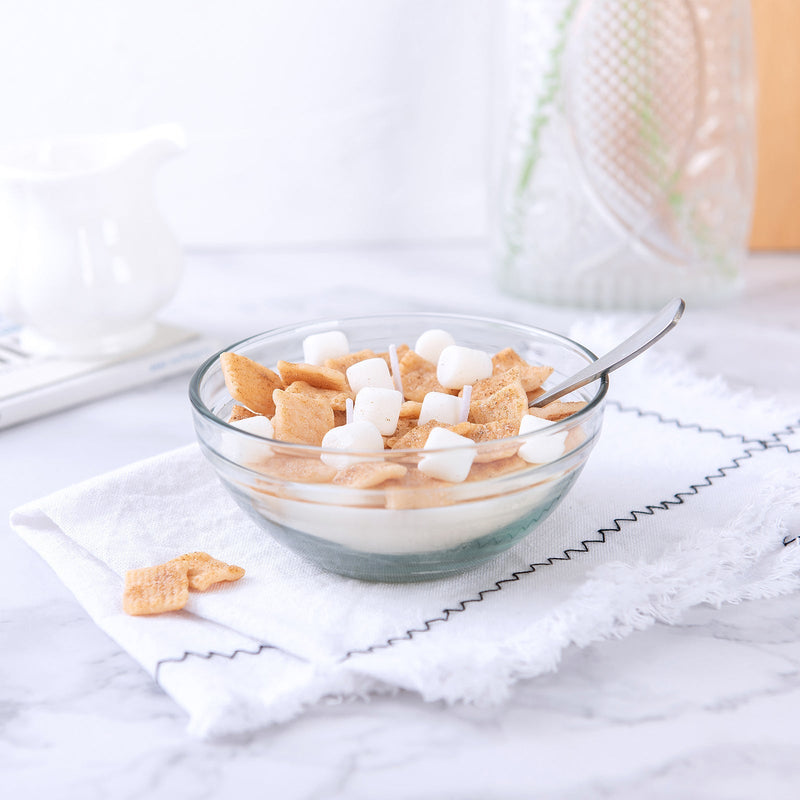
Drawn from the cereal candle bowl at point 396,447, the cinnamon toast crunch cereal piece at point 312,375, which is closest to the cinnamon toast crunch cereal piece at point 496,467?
the cereal candle bowl at point 396,447

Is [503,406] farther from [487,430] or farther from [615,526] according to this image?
[615,526]

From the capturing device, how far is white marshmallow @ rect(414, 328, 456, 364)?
0.93 metres

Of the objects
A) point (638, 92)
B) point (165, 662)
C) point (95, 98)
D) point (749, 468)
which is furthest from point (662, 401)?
point (95, 98)

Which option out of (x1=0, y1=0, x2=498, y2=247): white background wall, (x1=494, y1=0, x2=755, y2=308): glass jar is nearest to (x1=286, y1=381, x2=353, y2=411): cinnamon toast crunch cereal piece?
(x1=494, y1=0, x2=755, y2=308): glass jar

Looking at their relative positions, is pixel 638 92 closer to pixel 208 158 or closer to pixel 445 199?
pixel 445 199

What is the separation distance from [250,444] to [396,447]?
126 millimetres

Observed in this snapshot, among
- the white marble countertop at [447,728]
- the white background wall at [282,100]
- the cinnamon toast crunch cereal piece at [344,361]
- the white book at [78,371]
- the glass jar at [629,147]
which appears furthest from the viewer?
the white background wall at [282,100]

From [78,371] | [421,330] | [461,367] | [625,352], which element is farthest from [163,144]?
[625,352]

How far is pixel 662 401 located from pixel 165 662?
0.66 m

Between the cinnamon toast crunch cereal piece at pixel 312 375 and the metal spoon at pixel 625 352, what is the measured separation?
169 millimetres

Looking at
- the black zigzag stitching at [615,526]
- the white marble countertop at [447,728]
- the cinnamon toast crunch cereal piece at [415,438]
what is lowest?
the white marble countertop at [447,728]

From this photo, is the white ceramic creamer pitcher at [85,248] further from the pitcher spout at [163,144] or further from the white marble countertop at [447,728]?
the white marble countertop at [447,728]

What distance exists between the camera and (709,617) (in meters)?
0.75

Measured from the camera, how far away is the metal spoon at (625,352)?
0.81m
